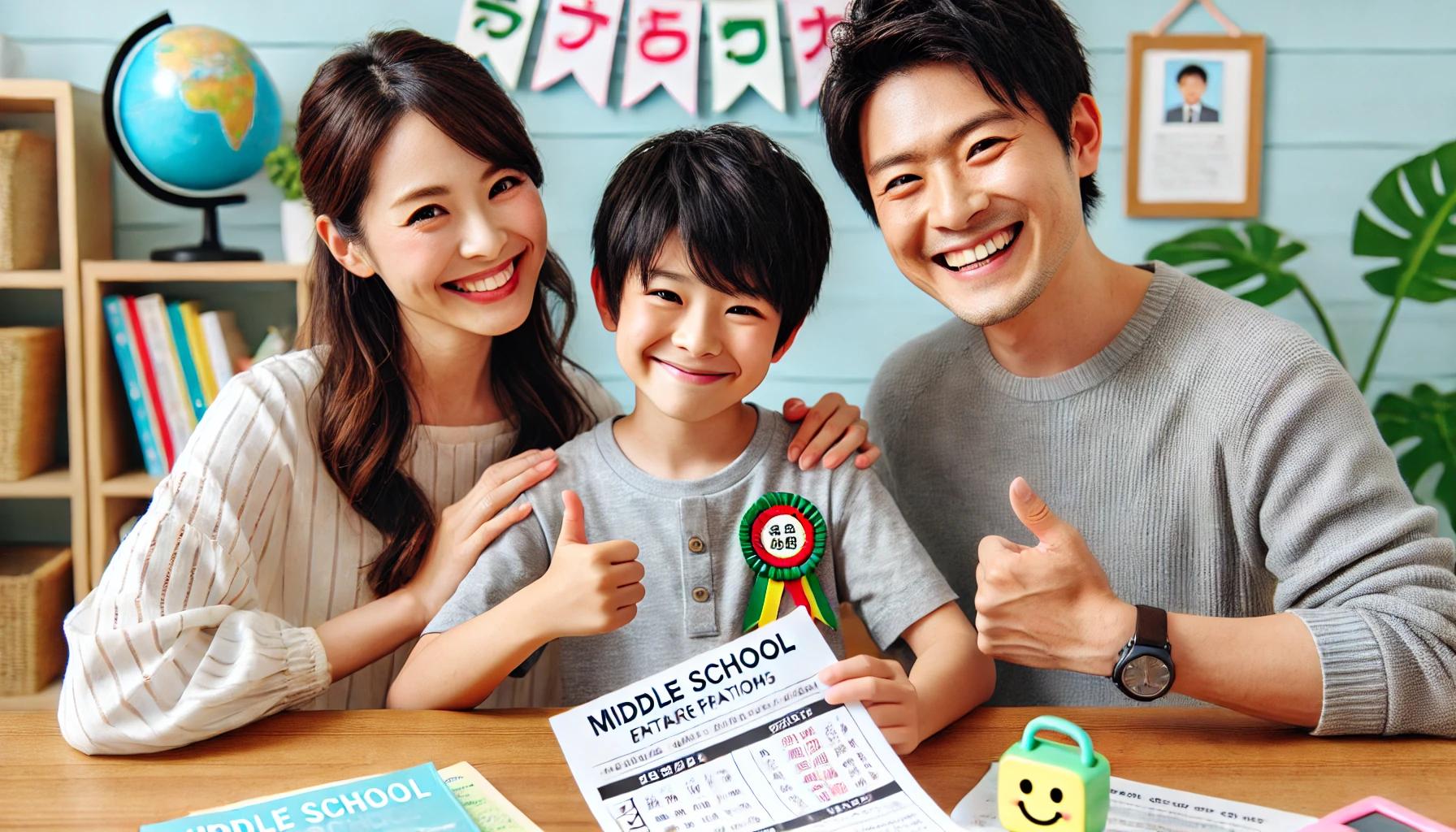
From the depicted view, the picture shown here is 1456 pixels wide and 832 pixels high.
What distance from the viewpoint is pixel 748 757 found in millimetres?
881

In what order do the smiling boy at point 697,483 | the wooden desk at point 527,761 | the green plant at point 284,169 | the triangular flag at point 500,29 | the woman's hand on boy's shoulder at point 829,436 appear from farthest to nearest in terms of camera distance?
the triangular flag at point 500,29 → the green plant at point 284,169 → the woman's hand on boy's shoulder at point 829,436 → the smiling boy at point 697,483 → the wooden desk at point 527,761

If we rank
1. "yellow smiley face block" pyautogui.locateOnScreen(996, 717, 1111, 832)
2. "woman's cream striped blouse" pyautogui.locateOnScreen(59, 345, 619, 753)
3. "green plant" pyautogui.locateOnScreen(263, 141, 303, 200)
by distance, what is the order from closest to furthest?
"yellow smiley face block" pyautogui.locateOnScreen(996, 717, 1111, 832) → "woman's cream striped blouse" pyautogui.locateOnScreen(59, 345, 619, 753) → "green plant" pyautogui.locateOnScreen(263, 141, 303, 200)

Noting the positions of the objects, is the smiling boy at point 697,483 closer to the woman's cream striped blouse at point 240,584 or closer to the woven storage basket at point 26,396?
the woman's cream striped blouse at point 240,584

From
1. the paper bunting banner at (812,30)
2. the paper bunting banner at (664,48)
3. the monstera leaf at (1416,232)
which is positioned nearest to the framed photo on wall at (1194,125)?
the monstera leaf at (1416,232)

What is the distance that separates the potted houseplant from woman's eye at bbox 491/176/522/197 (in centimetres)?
122

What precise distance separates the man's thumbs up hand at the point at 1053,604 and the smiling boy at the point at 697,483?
0.20 feet

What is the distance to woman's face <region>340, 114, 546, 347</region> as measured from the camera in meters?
1.23

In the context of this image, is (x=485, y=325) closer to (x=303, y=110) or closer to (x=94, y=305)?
(x=303, y=110)

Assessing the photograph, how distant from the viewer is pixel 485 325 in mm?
1288

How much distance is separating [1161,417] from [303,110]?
1.11 m

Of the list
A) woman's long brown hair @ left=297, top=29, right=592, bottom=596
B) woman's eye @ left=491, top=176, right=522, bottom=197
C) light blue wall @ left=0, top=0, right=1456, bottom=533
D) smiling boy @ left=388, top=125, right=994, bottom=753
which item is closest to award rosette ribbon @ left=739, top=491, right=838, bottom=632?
smiling boy @ left=388, top=125, right=994, bottom=753

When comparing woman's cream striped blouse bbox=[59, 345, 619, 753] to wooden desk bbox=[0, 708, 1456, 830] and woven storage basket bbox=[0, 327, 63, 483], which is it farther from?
woven storage basket bbox=[0, 327, 63, 483]

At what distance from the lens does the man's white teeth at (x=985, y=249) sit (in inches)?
47.5

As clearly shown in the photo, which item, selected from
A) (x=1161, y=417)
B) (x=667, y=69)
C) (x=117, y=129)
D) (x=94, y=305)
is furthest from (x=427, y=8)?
(x=1161, y=417)
